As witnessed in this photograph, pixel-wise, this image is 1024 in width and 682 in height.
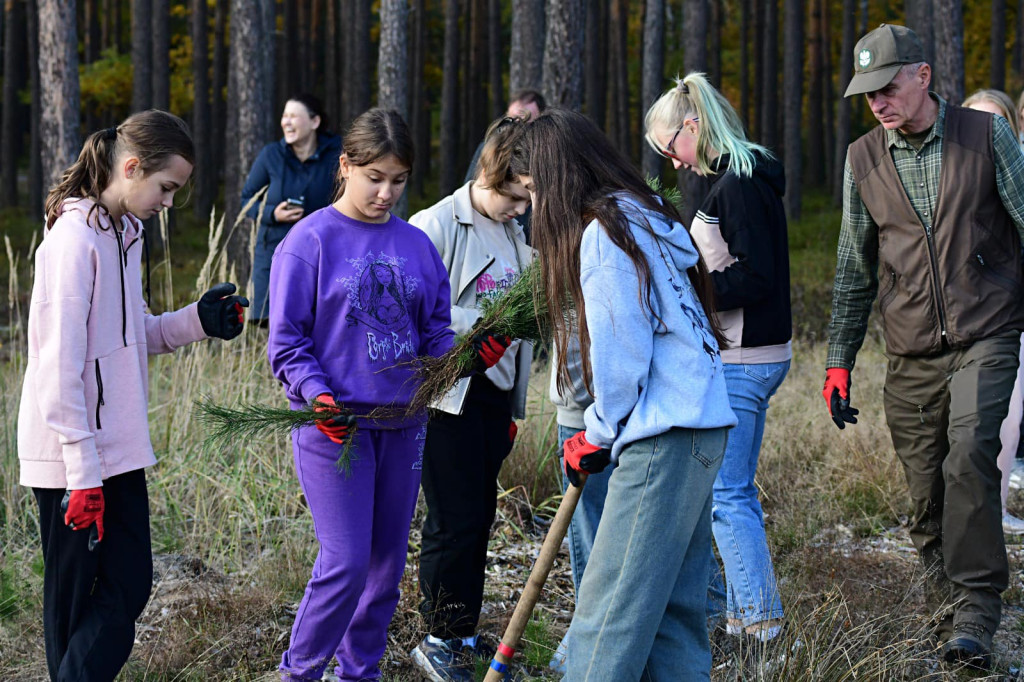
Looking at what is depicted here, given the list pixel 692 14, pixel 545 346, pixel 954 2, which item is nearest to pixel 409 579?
pixel 545 346

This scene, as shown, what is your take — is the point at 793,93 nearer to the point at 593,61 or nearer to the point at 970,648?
the point at 593,61

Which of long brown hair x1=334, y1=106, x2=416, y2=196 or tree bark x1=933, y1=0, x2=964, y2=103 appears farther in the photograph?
tree bark x1=933, y1=0, x2=964, y2=103

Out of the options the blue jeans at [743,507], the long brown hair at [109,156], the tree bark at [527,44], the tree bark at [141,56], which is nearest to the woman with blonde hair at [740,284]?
the blue jeans at [743,507]

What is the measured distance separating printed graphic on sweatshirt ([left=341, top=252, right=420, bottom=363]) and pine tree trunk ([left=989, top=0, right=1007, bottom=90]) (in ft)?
71.5

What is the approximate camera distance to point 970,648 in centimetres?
357

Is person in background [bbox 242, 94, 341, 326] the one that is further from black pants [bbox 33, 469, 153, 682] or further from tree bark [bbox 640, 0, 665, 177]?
tree bark [bbox 640, 0, 665, 177]

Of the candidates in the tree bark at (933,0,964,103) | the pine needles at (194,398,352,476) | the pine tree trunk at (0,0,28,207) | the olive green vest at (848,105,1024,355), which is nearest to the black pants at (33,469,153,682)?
the pine needles at (194,398,352,476)

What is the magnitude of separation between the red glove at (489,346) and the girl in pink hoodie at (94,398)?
100 centimetres

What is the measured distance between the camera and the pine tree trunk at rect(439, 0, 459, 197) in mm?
24047

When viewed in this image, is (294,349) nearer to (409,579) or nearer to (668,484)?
(668,484)

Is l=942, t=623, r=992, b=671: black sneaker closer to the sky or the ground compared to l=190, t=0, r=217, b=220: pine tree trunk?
closer to the ground

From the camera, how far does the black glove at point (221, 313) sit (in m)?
3.25

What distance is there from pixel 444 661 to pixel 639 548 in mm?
1303

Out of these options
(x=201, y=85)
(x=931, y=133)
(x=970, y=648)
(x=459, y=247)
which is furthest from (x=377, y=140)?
(x=201, y=85)
